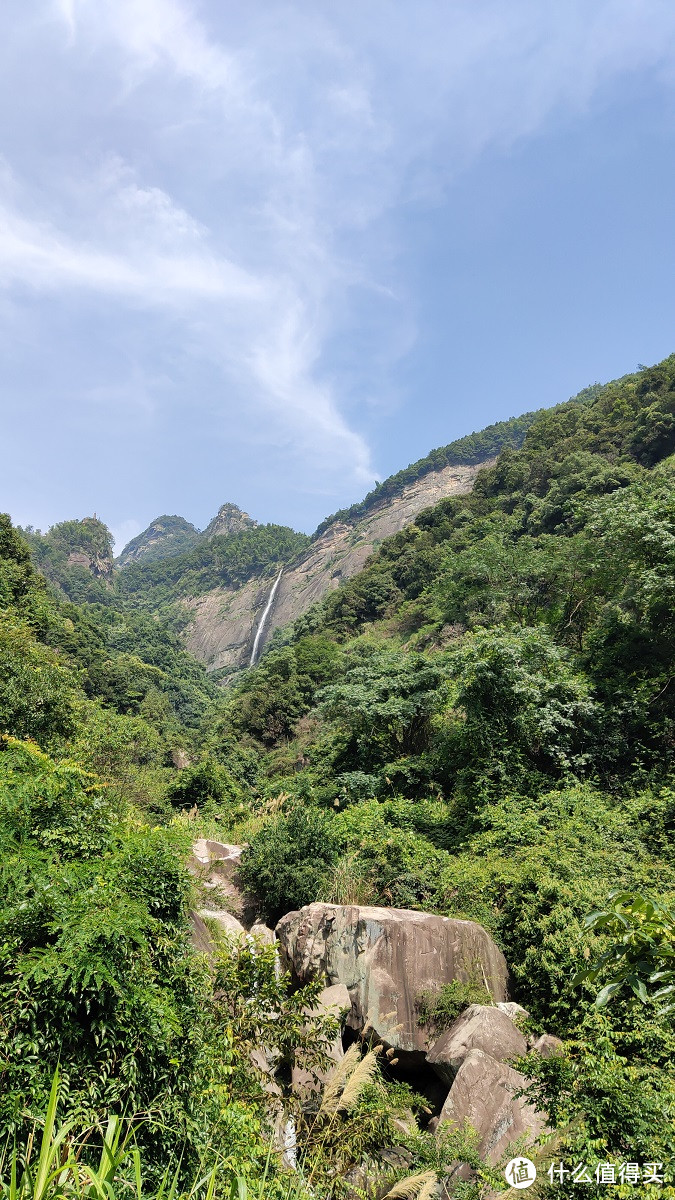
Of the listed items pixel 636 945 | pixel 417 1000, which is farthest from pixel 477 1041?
pixel 636 945

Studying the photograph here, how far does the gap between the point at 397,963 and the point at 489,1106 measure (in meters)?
1.61

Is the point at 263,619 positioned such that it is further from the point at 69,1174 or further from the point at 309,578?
the point at 69,1174

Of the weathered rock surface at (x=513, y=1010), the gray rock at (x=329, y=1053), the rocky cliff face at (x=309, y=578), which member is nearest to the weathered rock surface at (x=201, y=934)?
the gray rock at (x=329, y=1053)

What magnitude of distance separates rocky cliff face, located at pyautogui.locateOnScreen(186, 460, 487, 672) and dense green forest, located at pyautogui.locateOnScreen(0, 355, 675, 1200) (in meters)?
35.2

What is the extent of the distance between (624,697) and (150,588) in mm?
112030

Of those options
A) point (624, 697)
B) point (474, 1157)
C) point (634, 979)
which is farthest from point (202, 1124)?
point (624, 697)

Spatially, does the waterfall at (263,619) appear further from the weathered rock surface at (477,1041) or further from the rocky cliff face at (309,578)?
the weathered rock surface at (477,1041)

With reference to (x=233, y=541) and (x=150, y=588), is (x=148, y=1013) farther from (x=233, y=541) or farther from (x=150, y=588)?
(x=150, y=588)

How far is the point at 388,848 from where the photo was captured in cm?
818

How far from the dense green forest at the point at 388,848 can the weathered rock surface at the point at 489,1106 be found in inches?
16.1

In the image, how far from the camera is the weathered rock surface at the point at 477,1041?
498cm

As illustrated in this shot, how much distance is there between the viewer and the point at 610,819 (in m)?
7.48

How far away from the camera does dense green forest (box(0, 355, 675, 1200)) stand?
9.41 feet

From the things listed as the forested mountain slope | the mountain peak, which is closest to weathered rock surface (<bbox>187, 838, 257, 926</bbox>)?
the forested mountain slope
